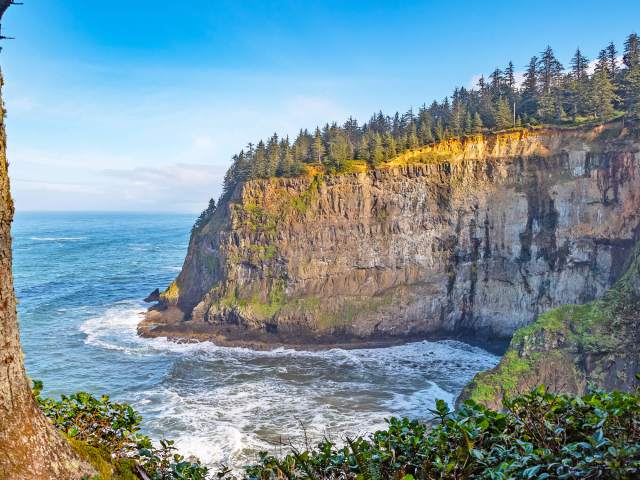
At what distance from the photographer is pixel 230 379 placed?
127 ft

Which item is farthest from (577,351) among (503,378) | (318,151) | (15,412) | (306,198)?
(318,151)

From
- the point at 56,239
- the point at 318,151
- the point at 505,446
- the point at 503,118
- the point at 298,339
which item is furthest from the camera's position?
the point at 56,239

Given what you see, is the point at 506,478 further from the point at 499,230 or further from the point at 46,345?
the point at 46,345

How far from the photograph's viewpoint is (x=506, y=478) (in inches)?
179

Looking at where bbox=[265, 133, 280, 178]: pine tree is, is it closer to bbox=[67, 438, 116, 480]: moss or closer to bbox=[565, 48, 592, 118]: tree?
bbox=[565, 48, 592, 118]: tree

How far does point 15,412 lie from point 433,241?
4776 centimetres

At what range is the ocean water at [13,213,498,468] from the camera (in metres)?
29.4

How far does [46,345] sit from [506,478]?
52.8 metres

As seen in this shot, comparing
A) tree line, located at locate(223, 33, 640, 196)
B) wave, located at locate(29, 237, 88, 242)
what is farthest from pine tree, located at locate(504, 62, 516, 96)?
wave, located at locate(29, 237, 88, 242)

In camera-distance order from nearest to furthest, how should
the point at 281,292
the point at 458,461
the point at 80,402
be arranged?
the point at 458,461 → the point at 80,402 → the point at 281,292

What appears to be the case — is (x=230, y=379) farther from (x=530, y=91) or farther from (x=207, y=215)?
(x=530, y=91)

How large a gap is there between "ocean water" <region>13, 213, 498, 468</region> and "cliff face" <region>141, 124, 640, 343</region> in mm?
4730

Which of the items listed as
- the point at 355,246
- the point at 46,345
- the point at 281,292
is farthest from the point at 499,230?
the point at 46,345

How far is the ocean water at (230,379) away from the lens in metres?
29.4
